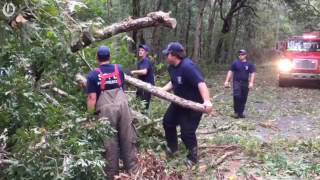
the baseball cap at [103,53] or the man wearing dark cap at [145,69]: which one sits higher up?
the baseball cap at [103,53]

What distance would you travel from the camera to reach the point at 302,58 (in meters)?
21.0

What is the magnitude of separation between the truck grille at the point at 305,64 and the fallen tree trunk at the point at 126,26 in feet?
50.4

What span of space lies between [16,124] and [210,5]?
30382mm

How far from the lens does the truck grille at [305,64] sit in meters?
20.9

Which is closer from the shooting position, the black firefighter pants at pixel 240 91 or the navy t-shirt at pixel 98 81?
the navy t-shirt at pixel 98 81

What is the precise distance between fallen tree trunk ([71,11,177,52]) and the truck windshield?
15.5 m

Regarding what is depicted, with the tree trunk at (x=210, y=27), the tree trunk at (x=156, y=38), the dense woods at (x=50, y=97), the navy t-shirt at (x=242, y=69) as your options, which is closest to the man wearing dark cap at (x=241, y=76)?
the navy t-shirt at (x=242, y=69)

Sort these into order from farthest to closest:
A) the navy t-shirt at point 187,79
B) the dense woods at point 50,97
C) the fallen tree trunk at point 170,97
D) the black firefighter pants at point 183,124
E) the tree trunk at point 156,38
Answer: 1. the tree trunk at point 156,38
2. the black firefighter pants at point 183,124
3. the navy t-shirt at point 187,79
4. the fallen tree trunk at point 170,97
5. the dense woods at point 50,97

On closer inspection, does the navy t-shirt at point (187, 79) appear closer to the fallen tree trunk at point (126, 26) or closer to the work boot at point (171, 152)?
the fallen tree trunk at point (126, 26)

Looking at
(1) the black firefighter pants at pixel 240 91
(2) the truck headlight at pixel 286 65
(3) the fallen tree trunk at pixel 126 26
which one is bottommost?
(2) the truck headlight at pixel 286 65

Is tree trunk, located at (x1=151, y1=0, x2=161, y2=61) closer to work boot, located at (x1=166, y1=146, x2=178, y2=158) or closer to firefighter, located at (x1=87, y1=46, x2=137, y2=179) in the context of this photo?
work boot, located at (x1=166, y1=146, x2=178, y2=158)

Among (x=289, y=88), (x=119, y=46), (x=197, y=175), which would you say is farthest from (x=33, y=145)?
(x=289, y=88)

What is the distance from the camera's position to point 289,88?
2147cm

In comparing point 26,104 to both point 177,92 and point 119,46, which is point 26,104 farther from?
point 119,46
